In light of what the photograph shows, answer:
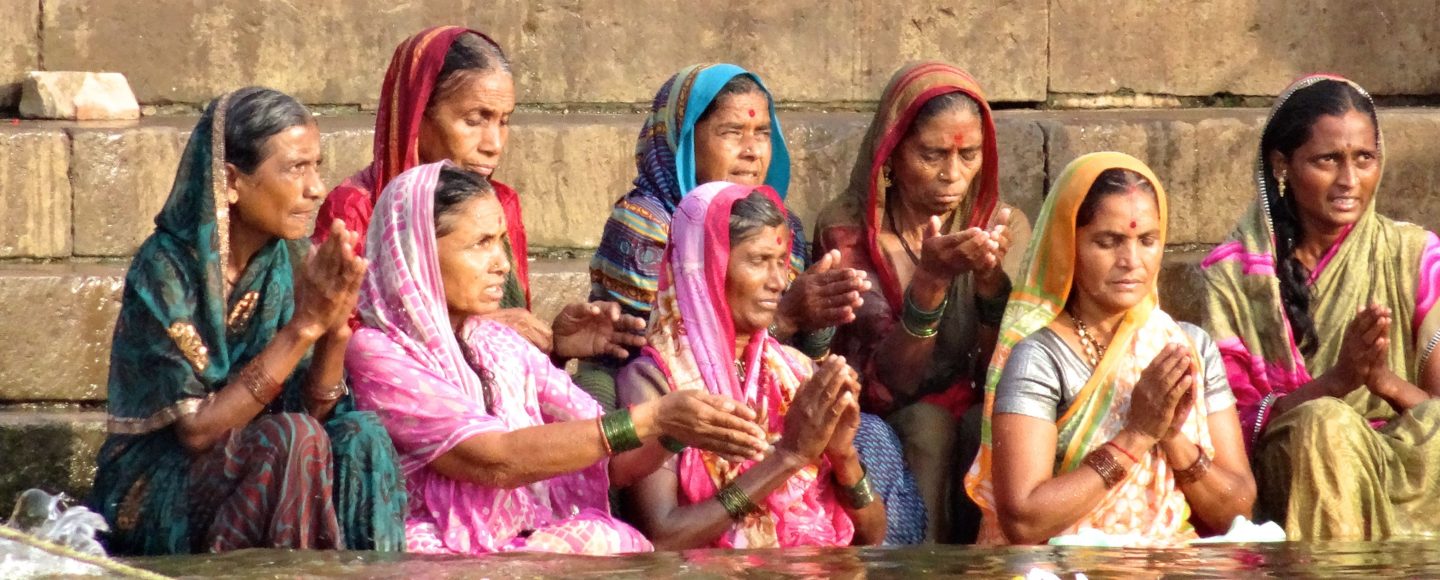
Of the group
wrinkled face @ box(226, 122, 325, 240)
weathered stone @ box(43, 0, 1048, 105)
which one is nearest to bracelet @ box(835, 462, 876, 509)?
wrinkled face @ box(226, 122, 325, 240)

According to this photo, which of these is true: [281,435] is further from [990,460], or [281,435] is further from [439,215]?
[990,460]

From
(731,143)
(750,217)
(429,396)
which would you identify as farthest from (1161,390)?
(429,396)

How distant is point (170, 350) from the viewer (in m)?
4.46

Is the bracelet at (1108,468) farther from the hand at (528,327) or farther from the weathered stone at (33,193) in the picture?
the weathered stone at (33,193)

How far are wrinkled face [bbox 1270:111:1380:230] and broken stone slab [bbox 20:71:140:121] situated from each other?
11.6ft

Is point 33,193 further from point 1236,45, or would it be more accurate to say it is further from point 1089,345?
point 1236,45

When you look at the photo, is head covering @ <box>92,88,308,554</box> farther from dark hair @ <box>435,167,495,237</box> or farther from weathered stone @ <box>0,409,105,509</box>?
weathered stone @ <box>0,409,105,509</box>

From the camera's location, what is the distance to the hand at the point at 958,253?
5.05 m

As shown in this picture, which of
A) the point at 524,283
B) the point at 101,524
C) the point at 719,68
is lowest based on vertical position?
the point at 101,524

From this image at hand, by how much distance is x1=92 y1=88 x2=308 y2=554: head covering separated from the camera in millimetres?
4473

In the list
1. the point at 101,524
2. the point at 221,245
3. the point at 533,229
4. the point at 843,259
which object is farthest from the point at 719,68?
the point at 101,524

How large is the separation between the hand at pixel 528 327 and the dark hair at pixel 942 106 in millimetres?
1244

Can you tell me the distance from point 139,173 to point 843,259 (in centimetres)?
210

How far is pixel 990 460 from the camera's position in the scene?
4922 millimetres
